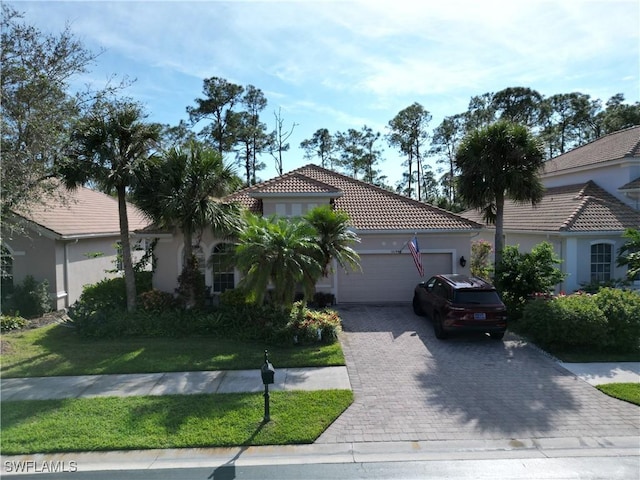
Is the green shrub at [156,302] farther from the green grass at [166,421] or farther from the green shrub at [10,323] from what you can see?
the green grass at [166,421]

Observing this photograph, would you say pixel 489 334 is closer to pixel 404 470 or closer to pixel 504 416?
pixel 504 416

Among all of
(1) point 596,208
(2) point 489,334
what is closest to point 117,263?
(2) point 489,334

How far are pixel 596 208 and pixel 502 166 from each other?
6210 mm

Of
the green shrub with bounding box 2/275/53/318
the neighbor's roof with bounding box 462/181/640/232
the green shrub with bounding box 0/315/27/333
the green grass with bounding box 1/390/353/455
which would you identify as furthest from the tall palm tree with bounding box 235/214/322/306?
the neighbor's roof with bounding box 462/181/640/232

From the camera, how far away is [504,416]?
7117 mm

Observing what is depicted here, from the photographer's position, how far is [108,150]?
11.9 meters

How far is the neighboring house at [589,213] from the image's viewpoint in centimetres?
1619

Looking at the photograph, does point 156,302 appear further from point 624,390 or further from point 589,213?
point 589,213

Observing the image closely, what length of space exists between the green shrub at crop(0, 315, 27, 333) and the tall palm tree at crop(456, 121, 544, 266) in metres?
16.4

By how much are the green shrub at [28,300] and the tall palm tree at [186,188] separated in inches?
239

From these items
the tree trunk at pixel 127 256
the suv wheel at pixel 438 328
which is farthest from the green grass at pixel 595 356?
the tree trunk at pixel 127 256

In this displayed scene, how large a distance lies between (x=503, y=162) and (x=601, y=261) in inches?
252

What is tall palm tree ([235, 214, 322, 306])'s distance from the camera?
1089cm

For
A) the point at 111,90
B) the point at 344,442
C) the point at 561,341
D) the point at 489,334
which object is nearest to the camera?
the point at 344,442
